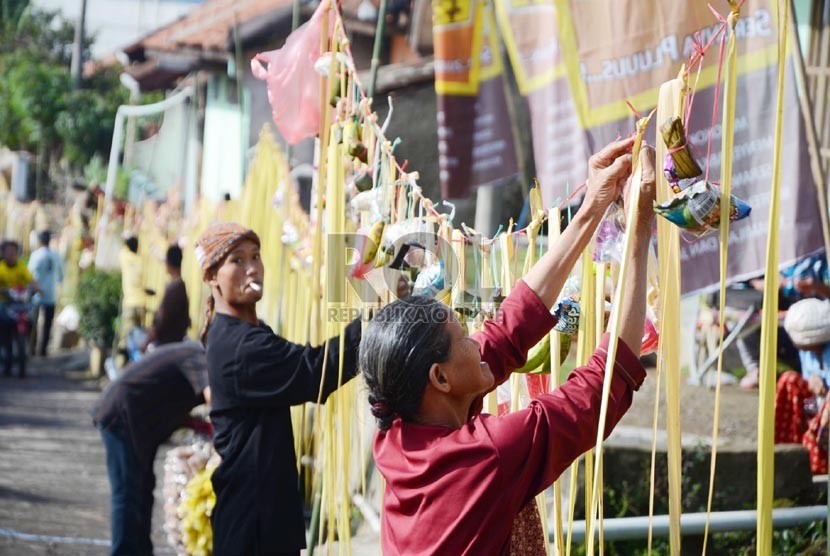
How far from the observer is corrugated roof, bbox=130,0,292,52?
13.3 meters

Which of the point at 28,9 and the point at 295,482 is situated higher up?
the point at 28,9

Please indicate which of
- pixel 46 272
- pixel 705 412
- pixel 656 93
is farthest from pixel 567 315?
pixel 46 272

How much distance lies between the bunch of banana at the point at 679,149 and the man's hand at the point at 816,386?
119 inches

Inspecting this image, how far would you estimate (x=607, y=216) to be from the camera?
2234mm

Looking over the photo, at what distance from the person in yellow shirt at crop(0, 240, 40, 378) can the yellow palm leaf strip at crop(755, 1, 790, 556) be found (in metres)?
10.7

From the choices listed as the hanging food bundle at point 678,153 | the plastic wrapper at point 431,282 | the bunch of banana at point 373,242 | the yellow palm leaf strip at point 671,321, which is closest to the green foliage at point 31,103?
the bunch of banana at point 373,242

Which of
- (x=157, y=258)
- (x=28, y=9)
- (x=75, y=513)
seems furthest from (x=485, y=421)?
(x=28, y=9)

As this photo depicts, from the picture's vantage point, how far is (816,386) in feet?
14.9

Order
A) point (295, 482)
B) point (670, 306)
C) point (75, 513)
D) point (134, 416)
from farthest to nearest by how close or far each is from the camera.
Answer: point (75, 513) → point (134, 416) → point (295, 482) → point (670, 306)

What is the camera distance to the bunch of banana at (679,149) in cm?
181

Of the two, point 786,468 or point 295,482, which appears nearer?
point 295,482

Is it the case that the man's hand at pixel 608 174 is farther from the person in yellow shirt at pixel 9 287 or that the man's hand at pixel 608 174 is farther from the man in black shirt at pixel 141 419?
the person in yellow shirt at pixel 9 287

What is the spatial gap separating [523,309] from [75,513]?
4.71 metres

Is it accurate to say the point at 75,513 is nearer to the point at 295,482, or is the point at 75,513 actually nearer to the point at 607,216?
the point at 295,482
